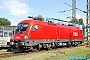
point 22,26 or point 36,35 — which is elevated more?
point 22,26

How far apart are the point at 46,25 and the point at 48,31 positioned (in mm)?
753

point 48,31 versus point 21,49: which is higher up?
point 48,31

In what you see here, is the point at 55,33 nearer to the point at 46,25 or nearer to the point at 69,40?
the point at 46,25

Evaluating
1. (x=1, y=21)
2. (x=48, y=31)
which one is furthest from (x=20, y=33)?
(x=1, y=21)

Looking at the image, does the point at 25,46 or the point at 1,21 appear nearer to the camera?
the point at 25,46

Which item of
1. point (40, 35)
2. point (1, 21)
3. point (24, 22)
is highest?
point (1, 21)

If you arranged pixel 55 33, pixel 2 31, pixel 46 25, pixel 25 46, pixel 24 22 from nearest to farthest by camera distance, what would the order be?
pixel 25 46, pixel 24 22, pixel 46 25, pixel 55 33, pixel 2 31

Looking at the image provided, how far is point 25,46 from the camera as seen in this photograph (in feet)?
59.6

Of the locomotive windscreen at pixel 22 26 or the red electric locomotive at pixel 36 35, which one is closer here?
the red electric locomotive at pixel 36 35

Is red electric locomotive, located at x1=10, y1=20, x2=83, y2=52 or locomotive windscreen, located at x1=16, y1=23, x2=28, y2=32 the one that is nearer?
red electric locomotive, located at x1=10, y1=20, x2=83, y2=52

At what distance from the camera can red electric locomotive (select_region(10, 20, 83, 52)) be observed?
1828cm

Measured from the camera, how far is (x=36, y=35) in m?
19.3

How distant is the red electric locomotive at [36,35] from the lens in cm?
1828

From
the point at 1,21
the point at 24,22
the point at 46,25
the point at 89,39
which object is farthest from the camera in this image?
the point at 1,21
